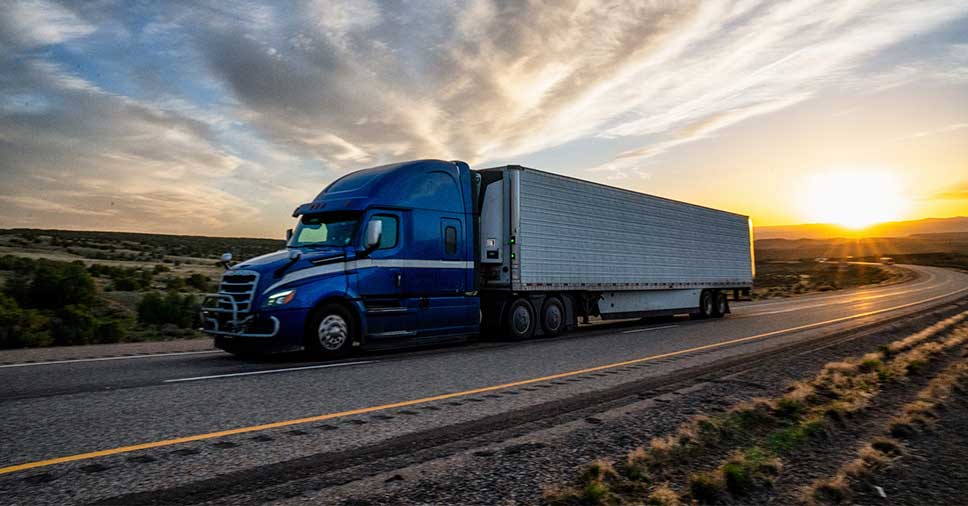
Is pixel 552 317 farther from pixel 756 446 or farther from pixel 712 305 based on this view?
pixel 756 446

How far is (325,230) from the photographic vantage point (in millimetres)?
11773

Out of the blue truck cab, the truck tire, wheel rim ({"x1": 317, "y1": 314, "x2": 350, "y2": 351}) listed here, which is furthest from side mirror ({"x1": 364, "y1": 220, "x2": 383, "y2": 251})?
wheel rim ({"x1": 317, "y1": 314, "x2": 350, "y2": 351})

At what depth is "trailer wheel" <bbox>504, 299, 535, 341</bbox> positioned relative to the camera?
1430cm

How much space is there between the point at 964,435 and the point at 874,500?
8.86 ft

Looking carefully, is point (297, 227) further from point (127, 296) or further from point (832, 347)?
point (127, 296)

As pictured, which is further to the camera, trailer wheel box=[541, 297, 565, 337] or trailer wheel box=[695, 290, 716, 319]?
trailer wheel box=[695, 290, 716, 319]

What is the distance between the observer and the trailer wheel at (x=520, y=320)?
1430 cm

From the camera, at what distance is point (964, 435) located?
6.13m

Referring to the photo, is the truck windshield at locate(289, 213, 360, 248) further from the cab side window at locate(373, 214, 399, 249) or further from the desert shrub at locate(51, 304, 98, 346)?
the desert shrub at locate(51, 304, 98, 346)

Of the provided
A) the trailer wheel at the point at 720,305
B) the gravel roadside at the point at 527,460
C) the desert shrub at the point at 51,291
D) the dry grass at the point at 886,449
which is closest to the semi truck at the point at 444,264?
the trailer wheel at the point at 720,305

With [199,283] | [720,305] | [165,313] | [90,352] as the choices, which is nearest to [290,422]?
[90,352]

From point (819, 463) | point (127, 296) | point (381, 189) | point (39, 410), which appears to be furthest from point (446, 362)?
point (127, 296)

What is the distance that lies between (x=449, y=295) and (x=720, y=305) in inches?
539

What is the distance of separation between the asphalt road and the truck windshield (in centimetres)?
220
